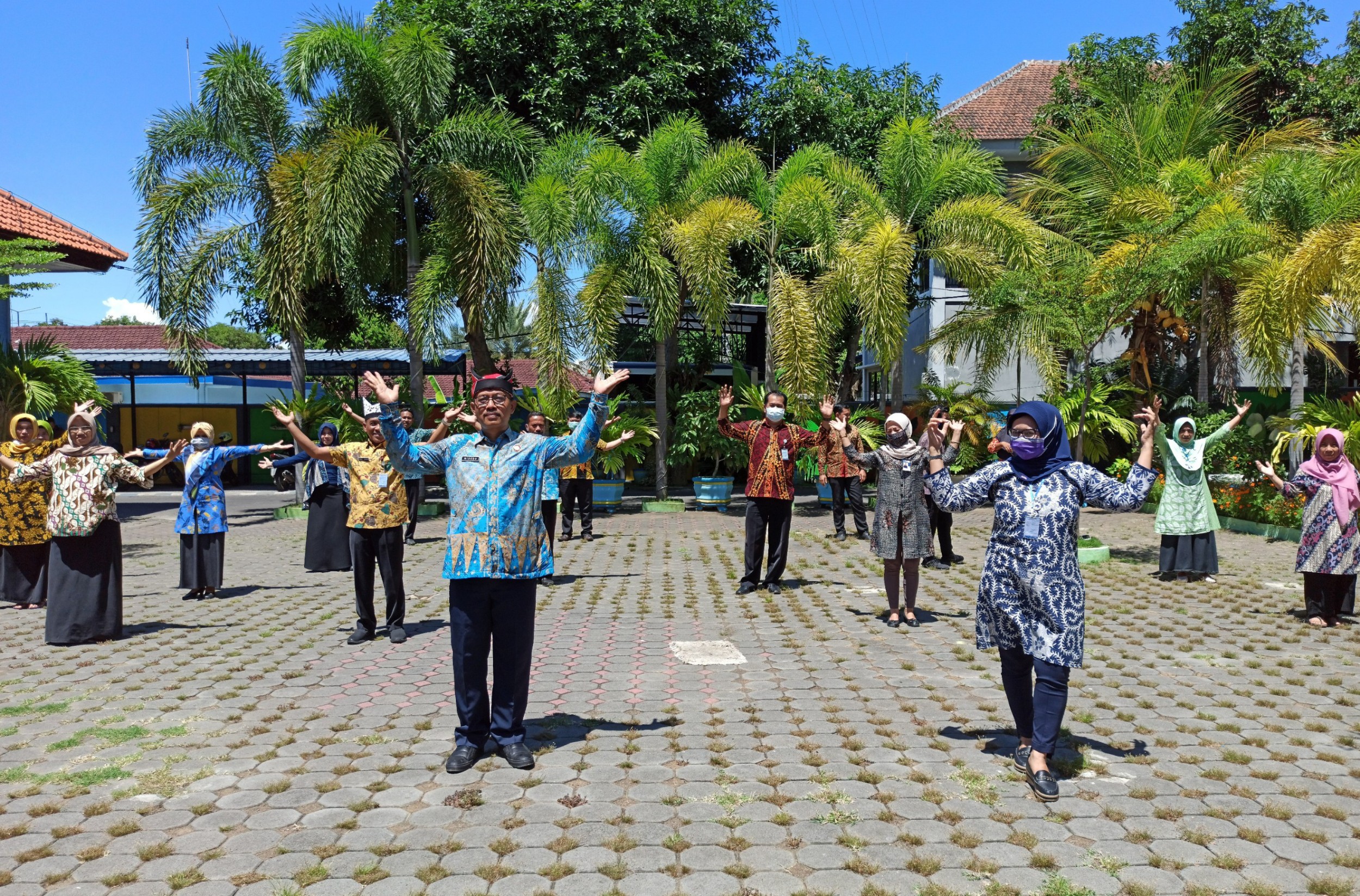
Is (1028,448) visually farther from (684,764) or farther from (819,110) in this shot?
(819,110)

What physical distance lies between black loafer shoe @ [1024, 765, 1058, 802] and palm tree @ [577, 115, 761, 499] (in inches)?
542

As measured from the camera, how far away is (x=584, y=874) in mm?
3781

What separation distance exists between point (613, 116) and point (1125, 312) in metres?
12.5

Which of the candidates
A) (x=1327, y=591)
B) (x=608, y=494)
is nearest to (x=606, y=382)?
(x=1327, y=591)

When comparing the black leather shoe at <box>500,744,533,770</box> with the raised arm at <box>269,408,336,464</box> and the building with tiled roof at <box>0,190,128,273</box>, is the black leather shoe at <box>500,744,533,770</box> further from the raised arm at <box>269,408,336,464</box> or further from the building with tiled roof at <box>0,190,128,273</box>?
the building with tiled roof at <box>0,190,128,273</box>

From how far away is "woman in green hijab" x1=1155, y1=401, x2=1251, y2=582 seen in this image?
34.9ft

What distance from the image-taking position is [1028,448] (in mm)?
4738

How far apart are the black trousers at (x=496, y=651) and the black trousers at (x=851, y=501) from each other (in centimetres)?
959

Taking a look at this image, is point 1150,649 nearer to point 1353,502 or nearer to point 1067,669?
point 1353,502

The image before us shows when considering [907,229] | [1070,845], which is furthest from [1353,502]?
[907,229]

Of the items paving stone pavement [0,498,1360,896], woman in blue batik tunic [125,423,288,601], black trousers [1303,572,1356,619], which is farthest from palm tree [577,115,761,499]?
black trousers [1303,572,1356,619]

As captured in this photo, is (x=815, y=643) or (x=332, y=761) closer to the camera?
(x=332, y=761)

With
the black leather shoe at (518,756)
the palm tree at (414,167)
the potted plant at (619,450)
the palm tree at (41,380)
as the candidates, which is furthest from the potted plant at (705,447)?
the black leather shoe at (518,756)

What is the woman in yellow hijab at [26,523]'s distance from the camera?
30.9ft
